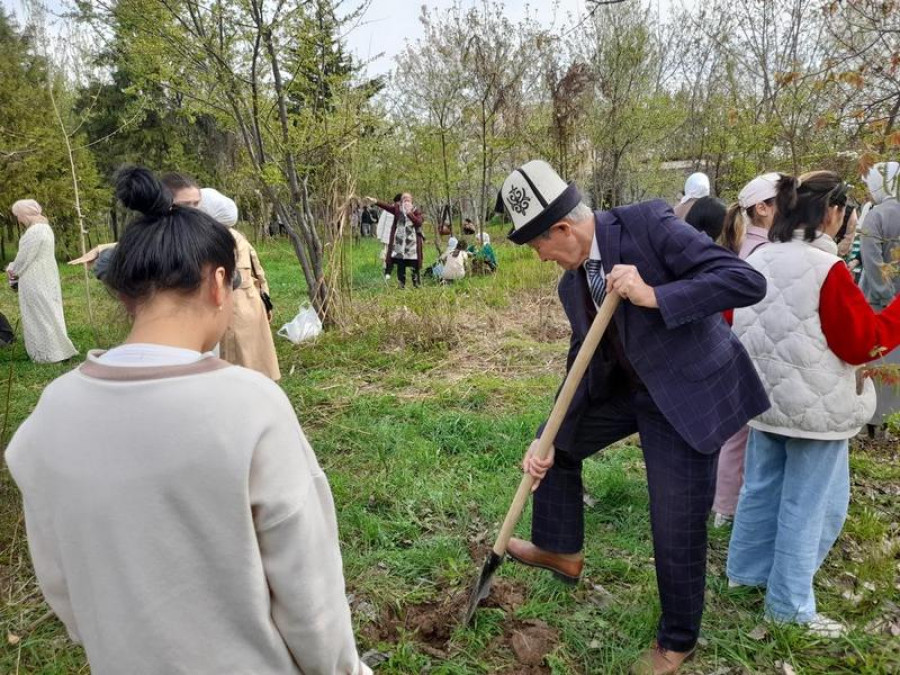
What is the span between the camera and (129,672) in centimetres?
110

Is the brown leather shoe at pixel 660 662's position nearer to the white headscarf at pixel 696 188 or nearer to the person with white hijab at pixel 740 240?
the person with white hijab at pixel 740 240

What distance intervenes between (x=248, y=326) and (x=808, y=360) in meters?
3.06

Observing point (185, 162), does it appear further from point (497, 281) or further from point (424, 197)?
point (497, 281)

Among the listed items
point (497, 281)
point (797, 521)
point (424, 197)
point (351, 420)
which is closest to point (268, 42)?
point (351, 420)

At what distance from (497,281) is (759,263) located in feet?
24.1

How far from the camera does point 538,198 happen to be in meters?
2.09

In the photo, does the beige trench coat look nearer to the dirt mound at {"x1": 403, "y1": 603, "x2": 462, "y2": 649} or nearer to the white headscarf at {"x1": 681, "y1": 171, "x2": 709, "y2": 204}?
the dirt mound at {"x1": 403, "y1": 603, "x2": 462, "y2": 649}

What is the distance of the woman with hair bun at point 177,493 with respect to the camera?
982mm

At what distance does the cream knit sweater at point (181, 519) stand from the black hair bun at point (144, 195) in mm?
325

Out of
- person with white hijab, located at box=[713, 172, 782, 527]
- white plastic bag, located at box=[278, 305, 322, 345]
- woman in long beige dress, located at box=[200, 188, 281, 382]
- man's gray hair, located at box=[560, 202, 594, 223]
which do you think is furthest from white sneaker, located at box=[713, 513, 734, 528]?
white plastic bag, located at box=[278, 305, 322, 345]

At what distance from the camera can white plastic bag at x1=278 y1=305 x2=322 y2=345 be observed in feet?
22.1

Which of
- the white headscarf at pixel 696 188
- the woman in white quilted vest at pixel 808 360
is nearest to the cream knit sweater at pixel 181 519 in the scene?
the woman in white quilted vest at pixel 808 360

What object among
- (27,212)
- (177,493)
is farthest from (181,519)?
(27,212)

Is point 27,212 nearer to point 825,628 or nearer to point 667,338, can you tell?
point 667,338
